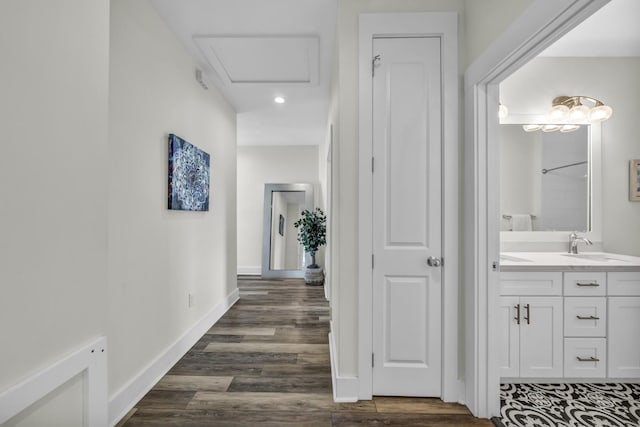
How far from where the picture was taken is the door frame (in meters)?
1.84

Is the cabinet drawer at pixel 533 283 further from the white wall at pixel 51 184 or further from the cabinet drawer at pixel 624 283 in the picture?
the white wall at pixel 51 184

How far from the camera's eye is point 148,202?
1997 mm

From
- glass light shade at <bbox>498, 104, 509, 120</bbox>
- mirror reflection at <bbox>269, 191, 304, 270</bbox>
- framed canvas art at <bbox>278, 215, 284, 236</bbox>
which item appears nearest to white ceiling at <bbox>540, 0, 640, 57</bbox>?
glass light shade at <bbox>498, 104, 509, 120</bbox>

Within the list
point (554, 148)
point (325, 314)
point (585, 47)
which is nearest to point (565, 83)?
point (585, 47)

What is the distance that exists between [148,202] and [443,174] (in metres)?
1.91

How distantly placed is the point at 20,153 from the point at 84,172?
0.17 metres

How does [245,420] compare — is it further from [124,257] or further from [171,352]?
[124,257]

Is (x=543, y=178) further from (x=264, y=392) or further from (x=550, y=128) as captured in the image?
(x=264, y=392)

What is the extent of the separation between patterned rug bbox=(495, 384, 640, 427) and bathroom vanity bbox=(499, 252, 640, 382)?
0.26ft

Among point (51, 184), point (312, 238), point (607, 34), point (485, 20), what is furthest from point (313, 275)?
point (51, 184)

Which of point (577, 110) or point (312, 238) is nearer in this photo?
point (577, 110)

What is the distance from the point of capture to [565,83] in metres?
2.58

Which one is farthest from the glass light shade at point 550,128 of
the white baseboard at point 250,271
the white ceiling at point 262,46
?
the white baseboard at point 250,271

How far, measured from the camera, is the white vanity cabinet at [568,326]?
2000 millimetres
